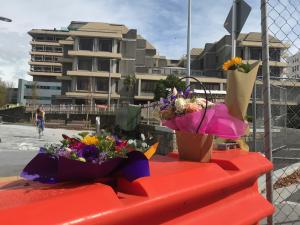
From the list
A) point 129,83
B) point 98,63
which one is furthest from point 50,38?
point 129,83

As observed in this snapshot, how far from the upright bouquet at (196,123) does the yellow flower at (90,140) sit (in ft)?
2.74

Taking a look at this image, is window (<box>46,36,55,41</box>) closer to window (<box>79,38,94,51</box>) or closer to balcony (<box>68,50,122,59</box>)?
window (<box>79,38,94,51</box>)

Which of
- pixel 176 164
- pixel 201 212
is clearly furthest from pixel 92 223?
pixel 176 164

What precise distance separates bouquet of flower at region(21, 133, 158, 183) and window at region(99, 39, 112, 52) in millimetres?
71276

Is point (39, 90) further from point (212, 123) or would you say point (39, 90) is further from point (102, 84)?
point (212, 123)

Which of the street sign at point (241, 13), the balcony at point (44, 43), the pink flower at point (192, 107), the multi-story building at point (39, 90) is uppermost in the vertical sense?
the balcony at point (44, 43)

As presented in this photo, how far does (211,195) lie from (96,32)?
71.7 meters

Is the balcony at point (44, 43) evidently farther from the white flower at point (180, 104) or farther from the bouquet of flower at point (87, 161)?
the bouquet of flower at point (87, 161)

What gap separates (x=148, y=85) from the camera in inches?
2928

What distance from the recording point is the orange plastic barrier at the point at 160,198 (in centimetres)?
146

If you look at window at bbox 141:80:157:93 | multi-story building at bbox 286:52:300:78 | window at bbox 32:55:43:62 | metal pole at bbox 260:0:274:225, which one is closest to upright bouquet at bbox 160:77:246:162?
metal pole at bbox 260:0:274:225

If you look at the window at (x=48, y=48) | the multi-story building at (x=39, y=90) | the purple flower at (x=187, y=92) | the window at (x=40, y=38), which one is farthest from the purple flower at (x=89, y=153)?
the window at (x=40, y=38)

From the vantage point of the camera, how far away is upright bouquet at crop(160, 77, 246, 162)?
2.64m

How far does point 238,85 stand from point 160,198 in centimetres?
156
